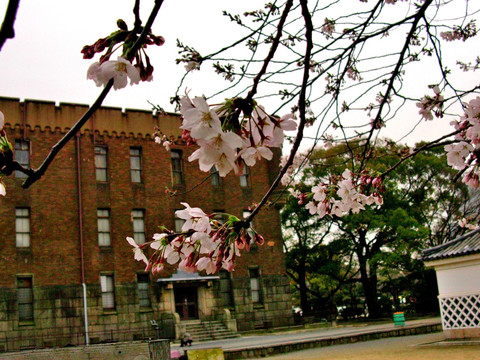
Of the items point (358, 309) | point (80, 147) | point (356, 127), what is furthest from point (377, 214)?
point (356, 127)

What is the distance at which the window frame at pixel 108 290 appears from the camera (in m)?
25.9

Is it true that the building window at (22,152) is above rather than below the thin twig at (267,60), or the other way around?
above

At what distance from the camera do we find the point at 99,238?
26562mm

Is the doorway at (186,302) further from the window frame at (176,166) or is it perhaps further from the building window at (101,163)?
the building window at (101,163)

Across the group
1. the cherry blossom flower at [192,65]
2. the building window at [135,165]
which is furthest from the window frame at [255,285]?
the cherry blossom flower at [192,65]

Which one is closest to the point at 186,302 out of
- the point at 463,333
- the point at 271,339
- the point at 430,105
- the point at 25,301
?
the point at 271,339

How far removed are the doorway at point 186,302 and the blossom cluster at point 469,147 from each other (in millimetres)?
24154

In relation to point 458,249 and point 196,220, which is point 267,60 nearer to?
point 196,220

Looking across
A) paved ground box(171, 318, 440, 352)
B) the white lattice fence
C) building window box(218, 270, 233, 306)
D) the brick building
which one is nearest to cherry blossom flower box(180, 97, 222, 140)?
the white lattice fence

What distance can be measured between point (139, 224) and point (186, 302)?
14.1 feet

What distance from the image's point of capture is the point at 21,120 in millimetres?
25562

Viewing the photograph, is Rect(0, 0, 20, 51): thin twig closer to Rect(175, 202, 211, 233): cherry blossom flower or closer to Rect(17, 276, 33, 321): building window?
Rect(175, 202, 211, 233): cherry blossom flower

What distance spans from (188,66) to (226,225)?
2024 mm

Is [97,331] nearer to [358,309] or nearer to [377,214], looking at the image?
[377,214]
